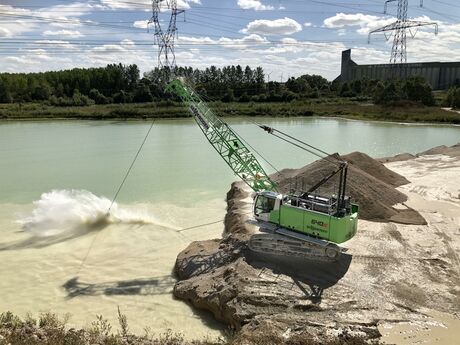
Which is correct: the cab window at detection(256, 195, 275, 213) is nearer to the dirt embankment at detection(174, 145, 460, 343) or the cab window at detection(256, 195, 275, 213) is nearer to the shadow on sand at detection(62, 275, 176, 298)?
the dirt embankment at detection(174, 145, 460, 343)

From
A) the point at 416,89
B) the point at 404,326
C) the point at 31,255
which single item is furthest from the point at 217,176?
the point at 416,89

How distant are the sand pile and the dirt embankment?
0.14 m

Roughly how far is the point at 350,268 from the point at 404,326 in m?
2.31

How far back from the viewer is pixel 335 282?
10102 millimetres

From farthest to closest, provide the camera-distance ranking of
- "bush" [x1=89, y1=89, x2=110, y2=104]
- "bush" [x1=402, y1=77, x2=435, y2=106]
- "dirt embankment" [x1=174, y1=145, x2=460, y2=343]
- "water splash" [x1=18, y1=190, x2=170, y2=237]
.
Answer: "bush" [x1=89, y1=89, x2=110, y2=104] → "bush" [x1=402, y1=77, x2=435, y2=106] → "water splash" [x1=18, y1=190, x2=170, y2=237] → "dirt embankment" [x1=174, y1=145, x2=460, y2=343]

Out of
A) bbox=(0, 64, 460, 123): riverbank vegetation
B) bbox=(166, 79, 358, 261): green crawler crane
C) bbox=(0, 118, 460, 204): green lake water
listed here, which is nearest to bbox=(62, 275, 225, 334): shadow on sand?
bbox=(166, 79, 358, 261): green crawler crane

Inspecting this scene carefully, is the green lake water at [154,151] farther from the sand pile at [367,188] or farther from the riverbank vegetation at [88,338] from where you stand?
the riverbank vegetation at [88,338]

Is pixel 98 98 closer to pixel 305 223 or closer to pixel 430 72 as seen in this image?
pixel 305 223

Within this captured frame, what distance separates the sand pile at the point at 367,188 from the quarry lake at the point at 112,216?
3375 millimetres

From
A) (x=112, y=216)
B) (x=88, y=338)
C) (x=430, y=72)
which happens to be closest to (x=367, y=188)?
(x=112, y=216)

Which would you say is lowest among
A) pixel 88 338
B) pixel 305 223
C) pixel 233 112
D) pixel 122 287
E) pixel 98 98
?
pixel 122 287

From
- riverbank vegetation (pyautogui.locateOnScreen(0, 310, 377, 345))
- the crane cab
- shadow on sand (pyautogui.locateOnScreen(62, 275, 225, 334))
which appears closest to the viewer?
riverbank vegetation (pyautogui.locateOnScreen(0, 310, 377, 345))

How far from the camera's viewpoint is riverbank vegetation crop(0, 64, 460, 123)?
55.3 meters

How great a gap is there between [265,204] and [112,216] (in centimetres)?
659
